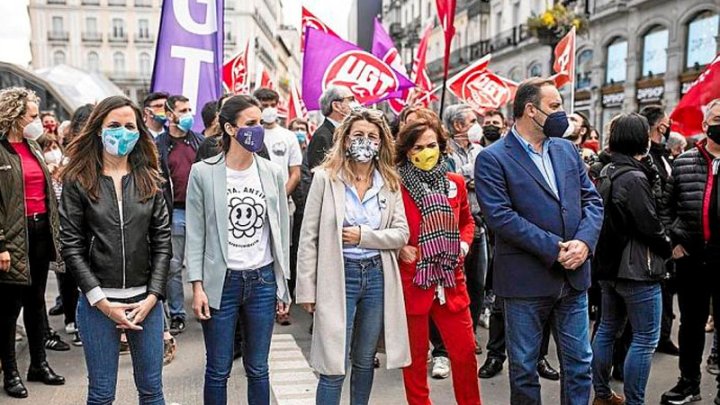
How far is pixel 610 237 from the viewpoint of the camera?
4.46 meters

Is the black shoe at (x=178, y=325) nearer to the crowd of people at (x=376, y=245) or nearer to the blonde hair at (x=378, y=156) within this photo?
the crowd of people at (x=376, y=245)

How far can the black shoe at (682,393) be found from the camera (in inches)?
186

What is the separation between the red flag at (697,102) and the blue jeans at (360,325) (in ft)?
12.2

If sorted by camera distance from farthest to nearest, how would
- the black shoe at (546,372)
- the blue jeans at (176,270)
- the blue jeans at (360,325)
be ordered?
the blue jeans at (176,270), the black shoe at (546,372), the blue jeans at (360,325)

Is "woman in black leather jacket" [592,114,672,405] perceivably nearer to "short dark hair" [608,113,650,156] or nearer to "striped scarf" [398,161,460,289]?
"short dark hair" [608,113,650,156]

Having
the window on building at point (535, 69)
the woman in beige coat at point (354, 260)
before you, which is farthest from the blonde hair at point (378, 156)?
the window on building at point (535, 69)

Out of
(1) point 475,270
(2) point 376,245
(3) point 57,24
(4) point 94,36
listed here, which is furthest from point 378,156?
(3) point 57,24

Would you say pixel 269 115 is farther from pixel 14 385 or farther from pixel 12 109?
pixel 14 385

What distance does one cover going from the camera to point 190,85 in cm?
648

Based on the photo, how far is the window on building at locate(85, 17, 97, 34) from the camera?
8600 cm

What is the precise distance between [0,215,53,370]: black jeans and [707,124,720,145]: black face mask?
4915 mm

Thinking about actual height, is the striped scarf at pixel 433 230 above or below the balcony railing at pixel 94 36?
below

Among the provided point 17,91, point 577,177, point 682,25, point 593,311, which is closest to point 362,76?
point 593,311

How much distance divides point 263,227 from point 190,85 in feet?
10.0
